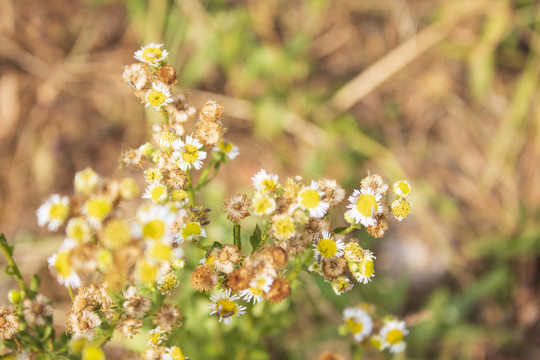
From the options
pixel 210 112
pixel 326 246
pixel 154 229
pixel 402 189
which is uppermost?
pixel 210 112

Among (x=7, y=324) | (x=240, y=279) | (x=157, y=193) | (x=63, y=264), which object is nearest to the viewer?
(x=63, y=264)

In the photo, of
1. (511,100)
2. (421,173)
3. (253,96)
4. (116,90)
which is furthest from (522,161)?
(116,90)

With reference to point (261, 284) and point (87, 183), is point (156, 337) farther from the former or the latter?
point (87, 183)

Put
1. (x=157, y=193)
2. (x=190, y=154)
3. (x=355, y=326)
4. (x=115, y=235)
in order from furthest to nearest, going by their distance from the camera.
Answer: (x=355, y=326) → (x=190, y=154) → (x=157, y=193) → (x=115, y=235)

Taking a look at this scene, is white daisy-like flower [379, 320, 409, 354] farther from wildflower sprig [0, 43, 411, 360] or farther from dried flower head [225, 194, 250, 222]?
dried flower head [225, 194, 250, 222]

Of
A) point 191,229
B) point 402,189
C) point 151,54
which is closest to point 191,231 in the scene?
point 191,229

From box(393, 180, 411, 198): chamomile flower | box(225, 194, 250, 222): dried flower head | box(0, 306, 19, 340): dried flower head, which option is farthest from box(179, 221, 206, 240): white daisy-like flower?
box(393, 180, 411, 198): chamomile flower

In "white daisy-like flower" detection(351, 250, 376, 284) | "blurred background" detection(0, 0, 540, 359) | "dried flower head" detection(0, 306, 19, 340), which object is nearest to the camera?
"dried flower head" detection(0, 306, 19, 340)

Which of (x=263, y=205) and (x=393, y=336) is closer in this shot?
(x=263, y=205)
